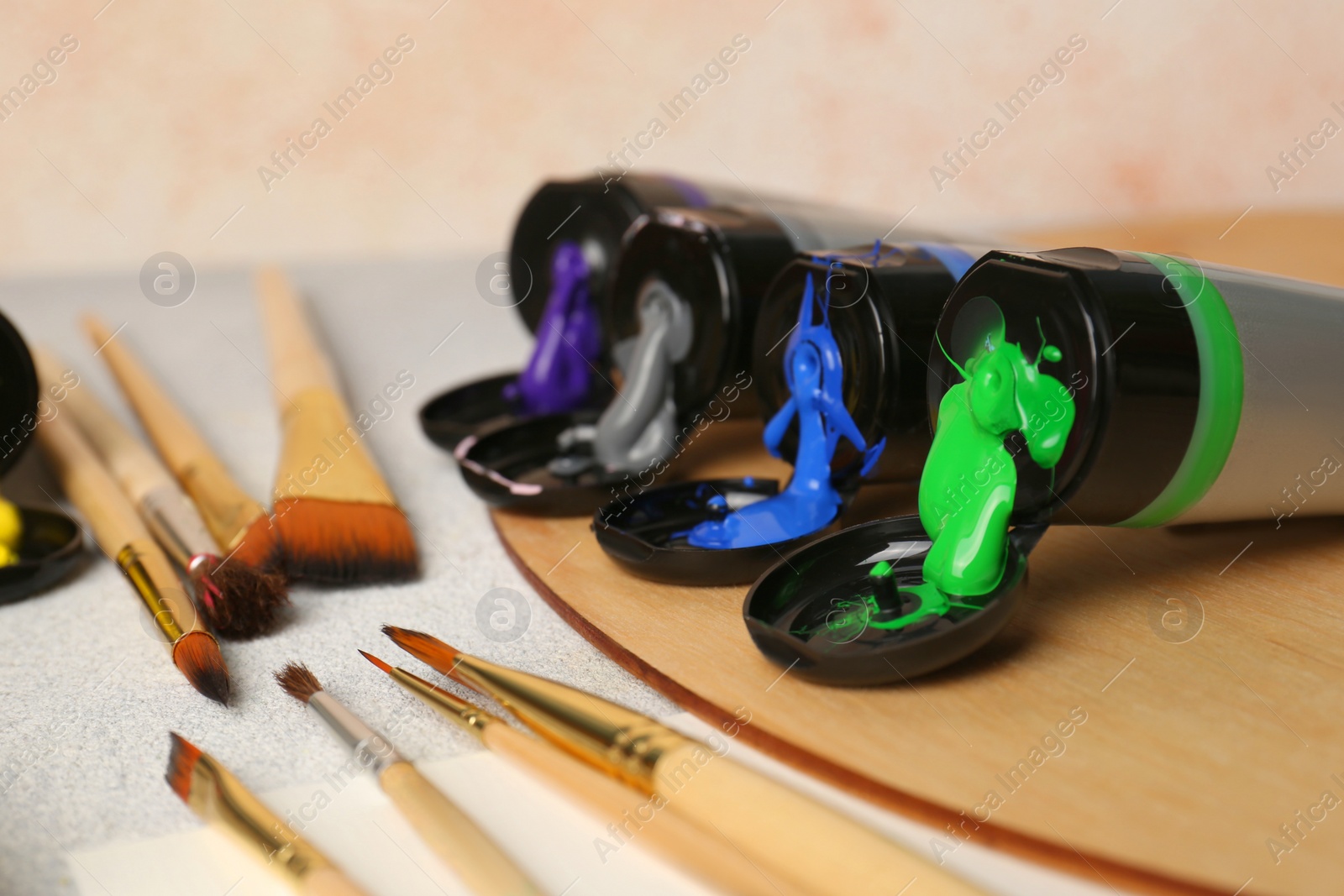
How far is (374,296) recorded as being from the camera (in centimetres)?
151

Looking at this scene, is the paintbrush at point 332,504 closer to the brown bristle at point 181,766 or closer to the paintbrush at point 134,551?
the paintbrush at point 134,551

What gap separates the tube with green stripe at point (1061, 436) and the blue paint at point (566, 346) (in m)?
0.41

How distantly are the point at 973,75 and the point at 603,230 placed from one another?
1.20 meters

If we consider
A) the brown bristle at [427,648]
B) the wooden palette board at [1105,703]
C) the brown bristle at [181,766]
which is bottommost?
the wooden palette board at [1105,703]

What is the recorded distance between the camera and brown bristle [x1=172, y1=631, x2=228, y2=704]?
0.54 meters

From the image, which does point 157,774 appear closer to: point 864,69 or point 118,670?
point 118,670

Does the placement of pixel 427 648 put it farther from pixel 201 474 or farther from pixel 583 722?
pixel 201 474

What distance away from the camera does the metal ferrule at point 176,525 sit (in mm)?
674

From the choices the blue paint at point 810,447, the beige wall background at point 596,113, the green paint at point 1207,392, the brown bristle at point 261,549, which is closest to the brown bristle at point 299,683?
the brown bristle at point 261,549

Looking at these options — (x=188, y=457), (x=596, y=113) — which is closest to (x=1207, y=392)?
(x=188, y=457)

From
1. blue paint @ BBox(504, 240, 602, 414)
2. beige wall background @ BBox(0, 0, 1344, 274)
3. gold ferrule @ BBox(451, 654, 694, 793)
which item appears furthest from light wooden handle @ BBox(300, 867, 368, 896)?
beige wall background @ BBox(0, 0, 1344, 274)

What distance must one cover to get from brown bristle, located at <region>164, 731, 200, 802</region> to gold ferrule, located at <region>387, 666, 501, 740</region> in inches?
3.7

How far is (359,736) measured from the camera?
49cm

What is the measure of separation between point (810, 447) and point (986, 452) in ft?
0.47
